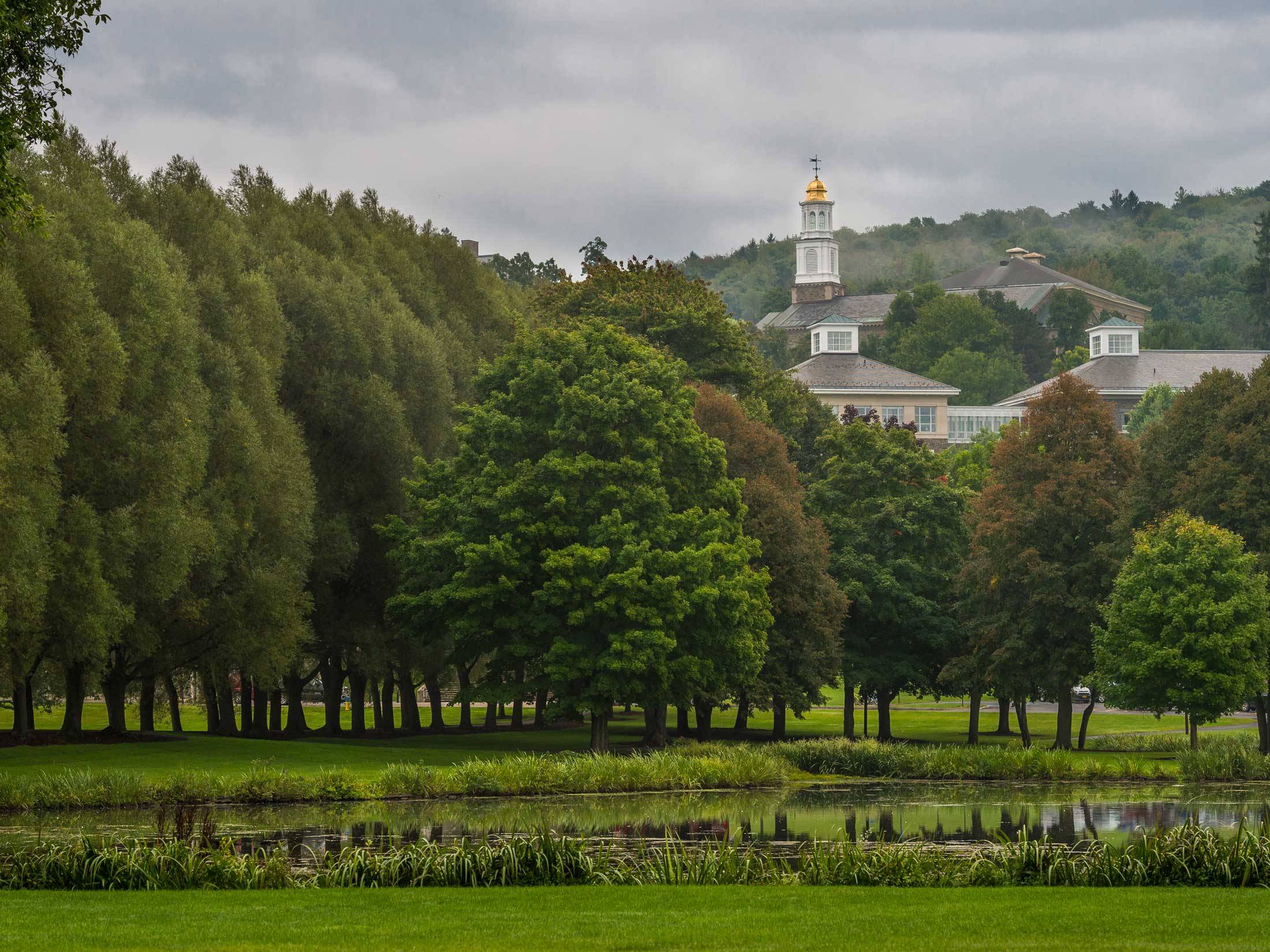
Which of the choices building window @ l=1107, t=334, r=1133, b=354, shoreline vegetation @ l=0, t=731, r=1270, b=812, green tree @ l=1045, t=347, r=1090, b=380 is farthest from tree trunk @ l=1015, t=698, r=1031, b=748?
green tree @ l=1045, t=347, r=1090, b=380

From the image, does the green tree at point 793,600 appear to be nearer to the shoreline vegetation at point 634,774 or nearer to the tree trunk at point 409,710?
the shoreline vegetation at point 634,774

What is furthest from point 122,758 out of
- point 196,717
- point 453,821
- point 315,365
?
point 196,717

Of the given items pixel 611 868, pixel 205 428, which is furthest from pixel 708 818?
pixel 205 428

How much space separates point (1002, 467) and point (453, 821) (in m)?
33.5

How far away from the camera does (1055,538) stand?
193ft

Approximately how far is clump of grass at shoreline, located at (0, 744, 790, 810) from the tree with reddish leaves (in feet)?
50.7

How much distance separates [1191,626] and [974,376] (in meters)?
146

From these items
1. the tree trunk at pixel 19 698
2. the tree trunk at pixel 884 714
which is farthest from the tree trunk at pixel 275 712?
the tree trunk at pixel 884 714

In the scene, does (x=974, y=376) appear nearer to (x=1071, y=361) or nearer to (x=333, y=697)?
(x=1071, y=361)

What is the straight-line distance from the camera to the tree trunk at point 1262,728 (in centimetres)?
5059

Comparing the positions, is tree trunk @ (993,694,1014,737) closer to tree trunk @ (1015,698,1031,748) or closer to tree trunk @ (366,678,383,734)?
tree trunk @ (1015,698,1031,748)

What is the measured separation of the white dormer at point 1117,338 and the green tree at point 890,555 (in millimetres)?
99983

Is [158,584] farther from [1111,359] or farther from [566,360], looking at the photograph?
[1111,359]

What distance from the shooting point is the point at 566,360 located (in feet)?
175
